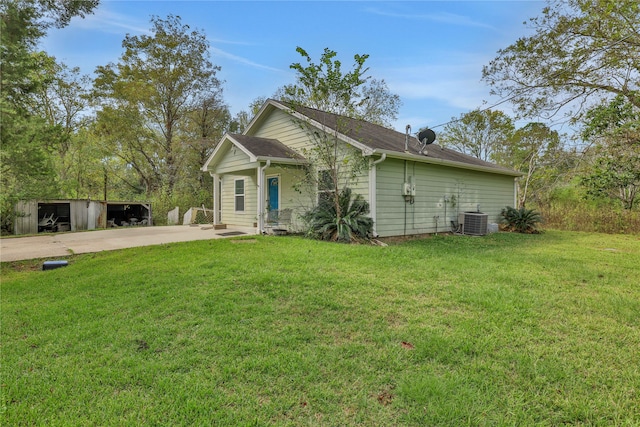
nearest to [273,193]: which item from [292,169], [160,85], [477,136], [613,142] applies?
[292,169]

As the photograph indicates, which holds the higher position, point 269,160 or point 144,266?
point 269,160

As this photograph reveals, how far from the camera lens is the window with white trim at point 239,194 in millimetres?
12664

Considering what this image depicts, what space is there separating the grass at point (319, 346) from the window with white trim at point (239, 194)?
7282 millimetres

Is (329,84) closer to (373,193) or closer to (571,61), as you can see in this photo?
(373,193)

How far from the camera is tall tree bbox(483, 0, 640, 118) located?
19.6 feet

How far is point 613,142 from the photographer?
258 inches

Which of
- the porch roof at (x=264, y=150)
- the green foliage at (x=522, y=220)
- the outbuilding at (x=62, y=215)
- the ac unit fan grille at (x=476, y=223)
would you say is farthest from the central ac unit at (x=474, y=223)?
the outbuilding at (x=62, y=215)

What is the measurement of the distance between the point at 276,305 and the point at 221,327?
2.50ft

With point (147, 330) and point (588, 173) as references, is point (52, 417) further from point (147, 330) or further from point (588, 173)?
point (588, 173)

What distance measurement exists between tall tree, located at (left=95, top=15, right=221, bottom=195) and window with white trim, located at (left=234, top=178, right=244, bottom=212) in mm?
9654

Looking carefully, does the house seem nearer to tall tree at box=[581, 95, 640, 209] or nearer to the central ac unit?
the central ac unit

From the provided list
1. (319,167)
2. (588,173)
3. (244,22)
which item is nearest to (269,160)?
(319,167)

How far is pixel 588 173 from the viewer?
7227mm

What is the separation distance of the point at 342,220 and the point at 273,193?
13.0 ft
